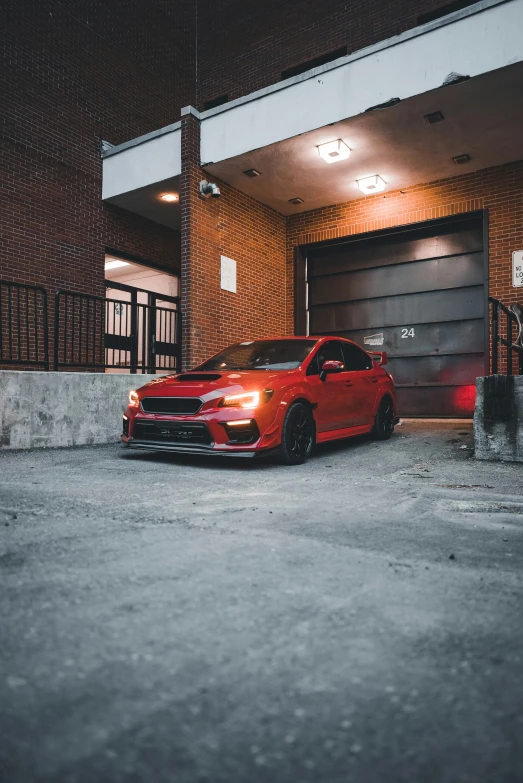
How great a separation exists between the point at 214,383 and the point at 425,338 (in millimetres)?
6656

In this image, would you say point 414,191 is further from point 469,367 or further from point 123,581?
point 123,581

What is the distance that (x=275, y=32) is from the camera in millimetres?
13453

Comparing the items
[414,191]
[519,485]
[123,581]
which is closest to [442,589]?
[123,581]

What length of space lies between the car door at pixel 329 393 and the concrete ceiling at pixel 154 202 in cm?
518

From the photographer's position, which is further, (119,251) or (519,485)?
(119,251)

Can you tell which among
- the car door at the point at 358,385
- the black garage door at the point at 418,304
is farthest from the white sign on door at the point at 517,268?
the car door at the point at 358,385

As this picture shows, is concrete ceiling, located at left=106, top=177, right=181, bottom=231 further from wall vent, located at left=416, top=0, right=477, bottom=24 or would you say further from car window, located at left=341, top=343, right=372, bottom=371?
wall vent, located at left=416, top=0, right=477, bottom=24

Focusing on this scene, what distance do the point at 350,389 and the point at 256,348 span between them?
1336mm

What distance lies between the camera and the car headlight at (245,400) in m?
5.84

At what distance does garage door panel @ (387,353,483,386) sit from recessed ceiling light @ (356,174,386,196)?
3.41 metres

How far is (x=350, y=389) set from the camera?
24.4 ft

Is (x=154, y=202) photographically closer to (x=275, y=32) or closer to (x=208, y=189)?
(x=208, y=189)

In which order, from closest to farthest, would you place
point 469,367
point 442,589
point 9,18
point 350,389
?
point 442,589 → point 350,389 → point 9,18 → point 469,367

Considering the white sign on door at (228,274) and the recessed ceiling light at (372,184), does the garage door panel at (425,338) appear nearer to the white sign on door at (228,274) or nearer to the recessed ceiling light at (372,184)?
the recessed ceiling light at (372,184)
